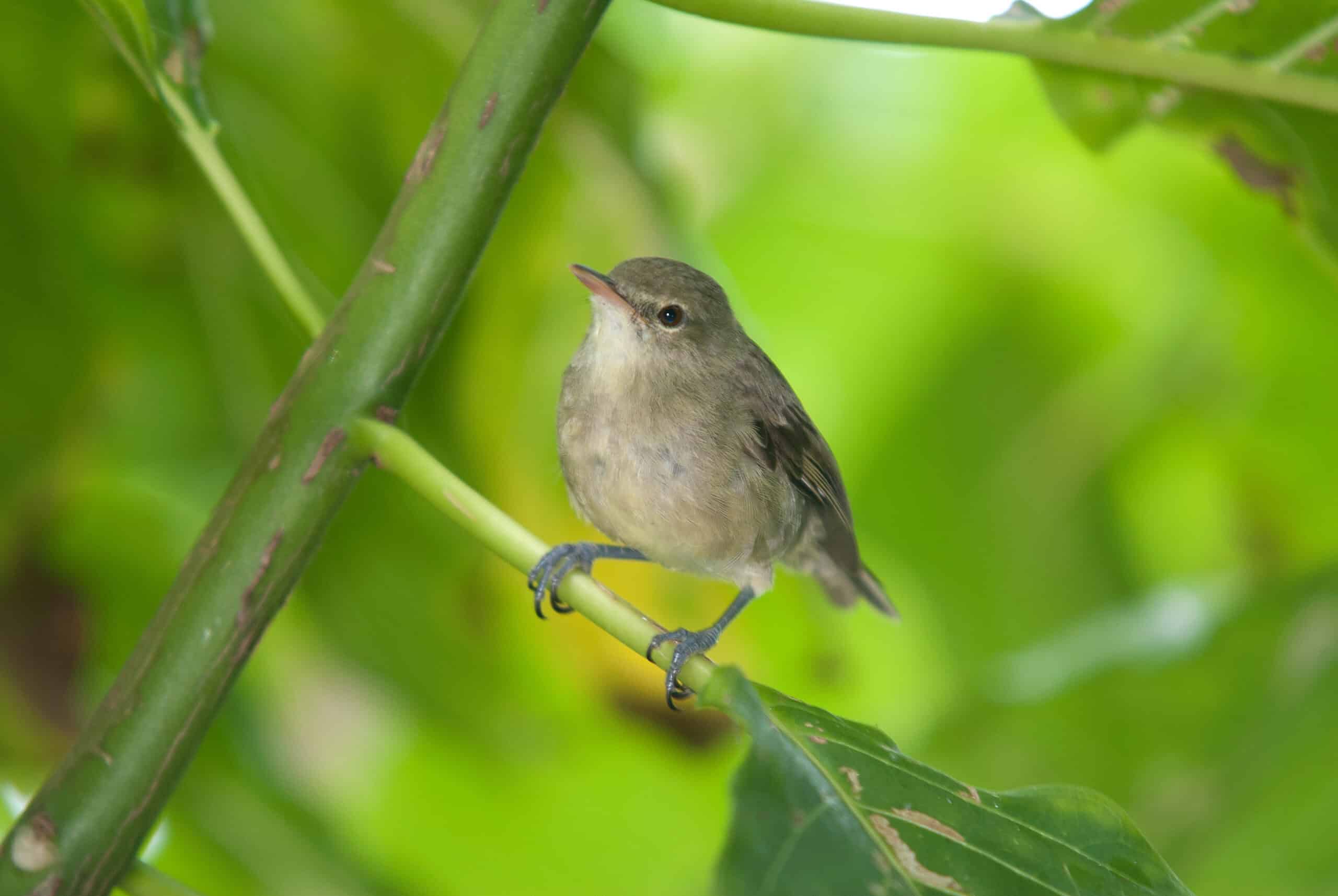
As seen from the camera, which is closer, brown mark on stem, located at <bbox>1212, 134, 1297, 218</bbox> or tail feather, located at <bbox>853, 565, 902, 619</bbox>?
brown mark on stem, located at <bbox>1212, 134, 1297, 218</bbox>

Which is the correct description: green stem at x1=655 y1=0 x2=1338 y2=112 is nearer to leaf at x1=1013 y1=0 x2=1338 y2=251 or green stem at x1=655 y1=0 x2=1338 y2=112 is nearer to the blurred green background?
leaf at x1=1013 y1=0 x2=1338 y2=251

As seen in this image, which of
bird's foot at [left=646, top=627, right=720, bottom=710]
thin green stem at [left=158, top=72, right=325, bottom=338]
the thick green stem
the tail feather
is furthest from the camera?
the tail feather

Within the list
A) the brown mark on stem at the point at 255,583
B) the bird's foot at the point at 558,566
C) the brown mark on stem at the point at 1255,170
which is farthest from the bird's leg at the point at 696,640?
the brown mark on stem at the point at 1255,170

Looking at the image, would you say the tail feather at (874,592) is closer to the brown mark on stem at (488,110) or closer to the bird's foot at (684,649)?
the bird's foot at (684,649)

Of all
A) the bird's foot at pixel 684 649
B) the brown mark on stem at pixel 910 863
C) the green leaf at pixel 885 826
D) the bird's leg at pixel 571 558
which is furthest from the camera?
the bird's leg at pixel 571 558

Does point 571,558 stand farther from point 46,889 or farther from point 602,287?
point 46,889

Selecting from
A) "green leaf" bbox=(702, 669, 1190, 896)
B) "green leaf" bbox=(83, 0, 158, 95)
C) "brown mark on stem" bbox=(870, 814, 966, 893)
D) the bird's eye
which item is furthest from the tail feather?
"green leaf" bbox=(83, 0, 158, 95)

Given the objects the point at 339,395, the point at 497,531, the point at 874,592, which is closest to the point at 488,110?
the point at 339,395
